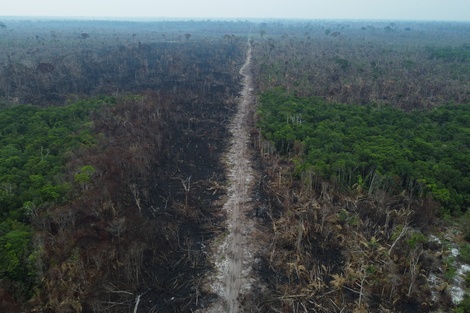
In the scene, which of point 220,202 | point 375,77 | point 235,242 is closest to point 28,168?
point 220,202

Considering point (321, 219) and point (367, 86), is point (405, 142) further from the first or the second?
point (367, 86)

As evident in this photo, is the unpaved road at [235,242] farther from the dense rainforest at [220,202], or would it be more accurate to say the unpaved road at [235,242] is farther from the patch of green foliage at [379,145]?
the patch of green foliage at [379,145]

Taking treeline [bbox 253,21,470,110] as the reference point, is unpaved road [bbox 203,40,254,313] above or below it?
below

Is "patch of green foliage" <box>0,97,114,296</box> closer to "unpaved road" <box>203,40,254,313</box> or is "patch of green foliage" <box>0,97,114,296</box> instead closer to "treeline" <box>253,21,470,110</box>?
"unpaved road" <box>203,40,254,313</box>

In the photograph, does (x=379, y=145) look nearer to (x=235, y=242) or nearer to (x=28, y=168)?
(x=235, y=242)

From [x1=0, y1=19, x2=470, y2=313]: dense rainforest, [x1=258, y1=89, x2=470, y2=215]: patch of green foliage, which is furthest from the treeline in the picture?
[x1=258, y1=89, x2=470, y2=215]: patch of green foliage

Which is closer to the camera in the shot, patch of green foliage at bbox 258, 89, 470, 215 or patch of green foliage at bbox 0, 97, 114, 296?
patch of green foliage at bbox 0, 97, 114, 296
